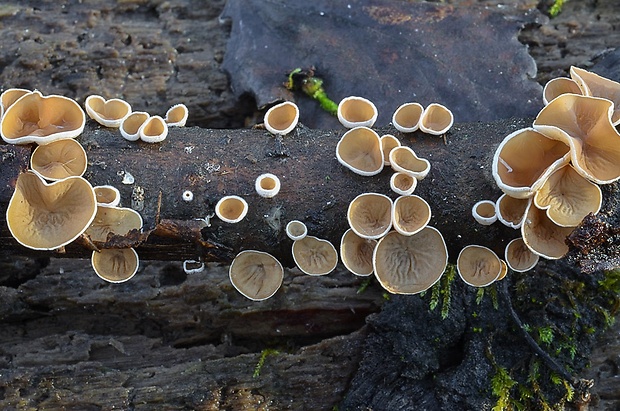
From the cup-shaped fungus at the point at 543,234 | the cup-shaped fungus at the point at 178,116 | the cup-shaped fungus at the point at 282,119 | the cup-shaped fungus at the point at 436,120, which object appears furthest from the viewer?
the cup-shaped fungus at the point at 178,116

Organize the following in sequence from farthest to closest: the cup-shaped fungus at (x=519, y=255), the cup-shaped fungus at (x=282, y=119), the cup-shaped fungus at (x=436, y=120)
Answer: the cup-shaped fungus at (x=282, y=119)
the cup-shaped fungus at (x=436, y=120)
the cup-shaped fungus at (x=519, y=255)

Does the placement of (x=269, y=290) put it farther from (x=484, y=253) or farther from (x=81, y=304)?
(x=81, y=304)

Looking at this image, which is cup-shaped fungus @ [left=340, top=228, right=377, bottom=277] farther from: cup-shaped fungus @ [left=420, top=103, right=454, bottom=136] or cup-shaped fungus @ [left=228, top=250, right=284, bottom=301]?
A: cup-shaped fungus @ [left=420, top=103, right=454, bottom=136]

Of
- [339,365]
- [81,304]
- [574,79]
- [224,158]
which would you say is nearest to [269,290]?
[224,158]

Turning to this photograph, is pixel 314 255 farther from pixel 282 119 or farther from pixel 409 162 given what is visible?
pixel 282 119

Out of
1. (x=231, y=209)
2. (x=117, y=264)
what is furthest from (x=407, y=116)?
(x=117, y=264)

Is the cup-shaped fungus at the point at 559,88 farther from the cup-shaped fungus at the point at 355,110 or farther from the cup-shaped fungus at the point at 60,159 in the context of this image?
the cup-shaped fungus at the point at 60,159

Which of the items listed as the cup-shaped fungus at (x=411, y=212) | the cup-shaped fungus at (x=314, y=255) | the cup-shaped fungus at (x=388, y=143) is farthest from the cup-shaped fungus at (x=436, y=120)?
the cup-shaped fungus at (x=314, y=255)
